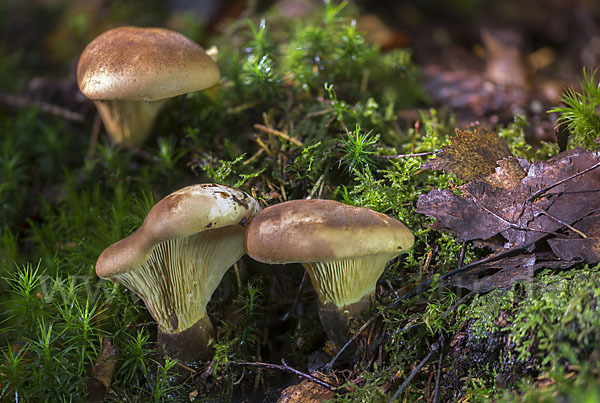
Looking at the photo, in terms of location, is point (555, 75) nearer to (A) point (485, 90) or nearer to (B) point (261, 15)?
(A) point (485, 90)

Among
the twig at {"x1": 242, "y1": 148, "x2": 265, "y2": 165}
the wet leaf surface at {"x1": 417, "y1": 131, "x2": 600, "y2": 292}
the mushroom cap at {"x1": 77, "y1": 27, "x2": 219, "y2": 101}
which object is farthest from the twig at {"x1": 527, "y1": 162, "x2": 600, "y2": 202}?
the mushroom cap at {"x1": 77, "y1": 27, "x2": 219, "y2": 101}

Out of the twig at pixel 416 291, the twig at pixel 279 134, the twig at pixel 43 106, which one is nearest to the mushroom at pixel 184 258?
the twig at pixel 416 291

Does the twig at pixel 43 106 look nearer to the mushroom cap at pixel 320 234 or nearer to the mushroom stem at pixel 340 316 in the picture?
the mushroom cap at pixel 320 234

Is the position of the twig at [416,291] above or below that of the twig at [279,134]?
below

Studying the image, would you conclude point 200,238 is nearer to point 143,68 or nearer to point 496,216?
point 143,68

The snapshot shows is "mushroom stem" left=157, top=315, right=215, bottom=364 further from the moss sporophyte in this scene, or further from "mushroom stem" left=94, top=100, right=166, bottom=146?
"mushroom stem" left=94, top=100, right=166, bottom=146

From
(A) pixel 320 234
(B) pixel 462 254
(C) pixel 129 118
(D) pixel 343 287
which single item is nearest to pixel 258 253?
(A) pixel 320 234
